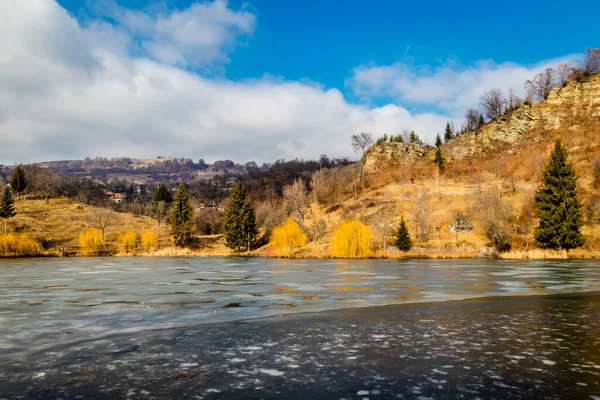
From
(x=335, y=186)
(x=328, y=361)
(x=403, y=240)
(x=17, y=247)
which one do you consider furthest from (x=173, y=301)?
(x=335, y=186)

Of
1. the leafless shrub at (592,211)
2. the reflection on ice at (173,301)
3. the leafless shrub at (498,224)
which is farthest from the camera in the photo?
the leafless shrub at (592,211)

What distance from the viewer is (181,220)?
9819 cm

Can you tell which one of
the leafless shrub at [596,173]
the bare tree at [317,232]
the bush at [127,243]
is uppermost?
the leafless shrub at [596,173]

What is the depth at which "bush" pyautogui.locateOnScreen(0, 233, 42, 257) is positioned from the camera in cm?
7219

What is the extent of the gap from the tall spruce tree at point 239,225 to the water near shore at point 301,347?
71587 millimetres

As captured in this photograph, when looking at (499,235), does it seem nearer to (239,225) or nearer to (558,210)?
(558,210)

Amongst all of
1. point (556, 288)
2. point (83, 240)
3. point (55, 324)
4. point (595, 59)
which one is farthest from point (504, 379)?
point (595, 59)

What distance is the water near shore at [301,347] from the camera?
277 inches

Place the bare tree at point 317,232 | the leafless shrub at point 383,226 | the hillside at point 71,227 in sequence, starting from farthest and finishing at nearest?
the hillside at point 71,227
the bare tree at point 317,232
the leafless shrub at point 383,226

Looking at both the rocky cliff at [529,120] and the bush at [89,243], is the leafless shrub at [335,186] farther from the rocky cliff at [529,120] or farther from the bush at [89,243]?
the bush at [89,243]

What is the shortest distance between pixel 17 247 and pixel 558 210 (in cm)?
9215

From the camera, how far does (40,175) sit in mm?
143125

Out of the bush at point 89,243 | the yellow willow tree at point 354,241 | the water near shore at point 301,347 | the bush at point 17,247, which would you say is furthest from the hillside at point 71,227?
the water near shore at point 301,347

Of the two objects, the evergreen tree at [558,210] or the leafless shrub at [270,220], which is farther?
the leafless shrub at [270,220]
